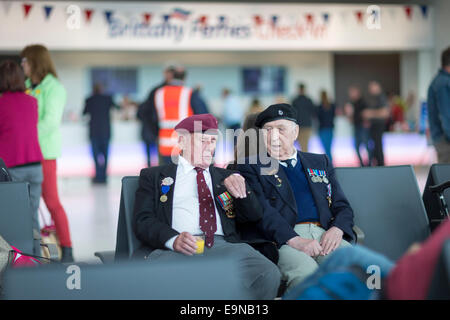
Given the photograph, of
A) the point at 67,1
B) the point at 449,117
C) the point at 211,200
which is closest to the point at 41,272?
the point at 211,200

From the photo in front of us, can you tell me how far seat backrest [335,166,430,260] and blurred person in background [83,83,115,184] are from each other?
6.37 m

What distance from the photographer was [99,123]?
9.11m

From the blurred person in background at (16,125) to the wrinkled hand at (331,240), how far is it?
198 centimetres

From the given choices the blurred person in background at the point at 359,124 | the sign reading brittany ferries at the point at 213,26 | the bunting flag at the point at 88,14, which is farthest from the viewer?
the bunting flag at the point at 88,14

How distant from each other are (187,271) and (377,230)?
201 centimetres

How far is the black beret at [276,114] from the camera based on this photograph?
9.59ft

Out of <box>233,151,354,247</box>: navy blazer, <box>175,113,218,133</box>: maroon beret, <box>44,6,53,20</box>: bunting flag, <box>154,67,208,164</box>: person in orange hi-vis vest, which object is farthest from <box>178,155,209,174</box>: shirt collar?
<box>44,6,53,20</box>: bunting flag

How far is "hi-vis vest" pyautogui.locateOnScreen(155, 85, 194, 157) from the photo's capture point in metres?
5.80

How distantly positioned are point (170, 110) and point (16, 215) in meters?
3.02

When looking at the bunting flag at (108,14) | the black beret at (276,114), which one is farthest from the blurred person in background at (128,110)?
the black beret at (276,114)

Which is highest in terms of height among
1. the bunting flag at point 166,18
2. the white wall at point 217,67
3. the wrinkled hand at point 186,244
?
the bunting flag at point 166,18

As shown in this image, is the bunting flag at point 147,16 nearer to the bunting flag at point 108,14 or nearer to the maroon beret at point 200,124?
the bunting flag at point 108,14

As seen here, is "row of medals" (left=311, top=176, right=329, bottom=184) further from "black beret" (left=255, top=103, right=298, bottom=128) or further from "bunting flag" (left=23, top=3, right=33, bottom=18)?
"bunting flag" (left=23, top=3, right=33, bottom=18)
